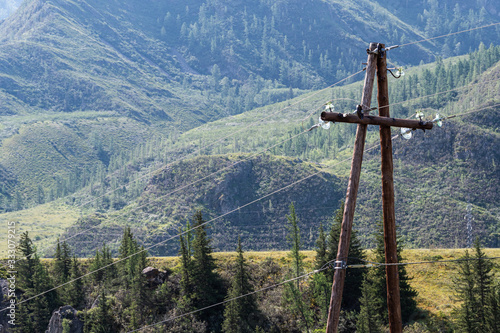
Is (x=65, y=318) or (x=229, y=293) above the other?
(x=229, y=293)

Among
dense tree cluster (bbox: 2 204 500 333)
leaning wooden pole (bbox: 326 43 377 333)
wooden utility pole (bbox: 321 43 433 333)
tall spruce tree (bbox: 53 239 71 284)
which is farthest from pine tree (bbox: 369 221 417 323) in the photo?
tall spruce tree (bbox: 53 239 71 284)

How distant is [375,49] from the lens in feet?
59.8

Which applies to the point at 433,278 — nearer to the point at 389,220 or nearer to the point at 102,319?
the point at 102,319

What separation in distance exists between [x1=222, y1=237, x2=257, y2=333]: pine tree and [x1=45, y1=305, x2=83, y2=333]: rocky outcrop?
17333 mm

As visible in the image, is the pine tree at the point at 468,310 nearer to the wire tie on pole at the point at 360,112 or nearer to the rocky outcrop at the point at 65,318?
the wire tie on pole at the point at 360,112

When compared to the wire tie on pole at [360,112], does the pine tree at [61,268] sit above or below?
below

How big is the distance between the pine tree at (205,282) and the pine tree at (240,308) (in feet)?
9.91

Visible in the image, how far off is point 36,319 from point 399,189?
147 metres

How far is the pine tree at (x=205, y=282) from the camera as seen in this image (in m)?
56.6

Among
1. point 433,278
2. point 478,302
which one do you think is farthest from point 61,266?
point 478,302

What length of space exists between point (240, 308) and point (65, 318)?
19.8 metres

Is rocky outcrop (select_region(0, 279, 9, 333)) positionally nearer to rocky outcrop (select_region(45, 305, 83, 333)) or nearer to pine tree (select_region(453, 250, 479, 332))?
rocky outcrop (select_region(45, 305, 83, 333))

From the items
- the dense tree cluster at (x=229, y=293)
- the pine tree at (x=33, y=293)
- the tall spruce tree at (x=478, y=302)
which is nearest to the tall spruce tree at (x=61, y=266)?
the dense tree cluster at (x=229, y=293)

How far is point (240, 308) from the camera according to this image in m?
52.8
